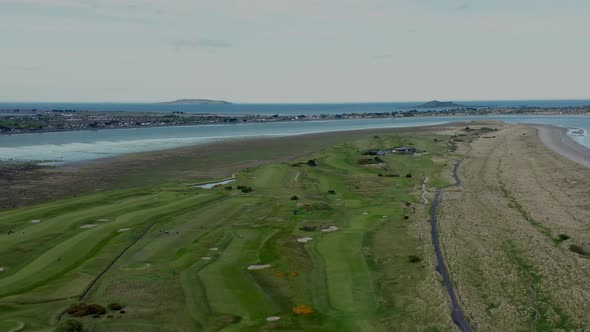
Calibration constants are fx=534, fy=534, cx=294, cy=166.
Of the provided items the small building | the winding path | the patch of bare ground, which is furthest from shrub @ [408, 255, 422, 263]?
the small building

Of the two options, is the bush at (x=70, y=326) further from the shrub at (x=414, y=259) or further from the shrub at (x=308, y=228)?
the shrub at (x=308, y=228)

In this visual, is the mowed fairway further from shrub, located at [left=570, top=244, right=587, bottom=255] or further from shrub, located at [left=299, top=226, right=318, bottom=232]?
shrub, located at [left=570, top=244, right=587, bottom=255]

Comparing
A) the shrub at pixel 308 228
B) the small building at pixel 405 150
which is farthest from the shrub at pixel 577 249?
the small building at pixel 405 150

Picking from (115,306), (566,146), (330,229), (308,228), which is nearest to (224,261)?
(115,306)

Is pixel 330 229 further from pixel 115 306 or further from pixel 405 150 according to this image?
pixel 405 150

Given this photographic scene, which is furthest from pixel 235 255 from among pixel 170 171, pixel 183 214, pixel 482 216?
pixel 170 171

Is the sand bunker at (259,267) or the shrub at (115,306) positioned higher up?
the shrub at (115,306)
